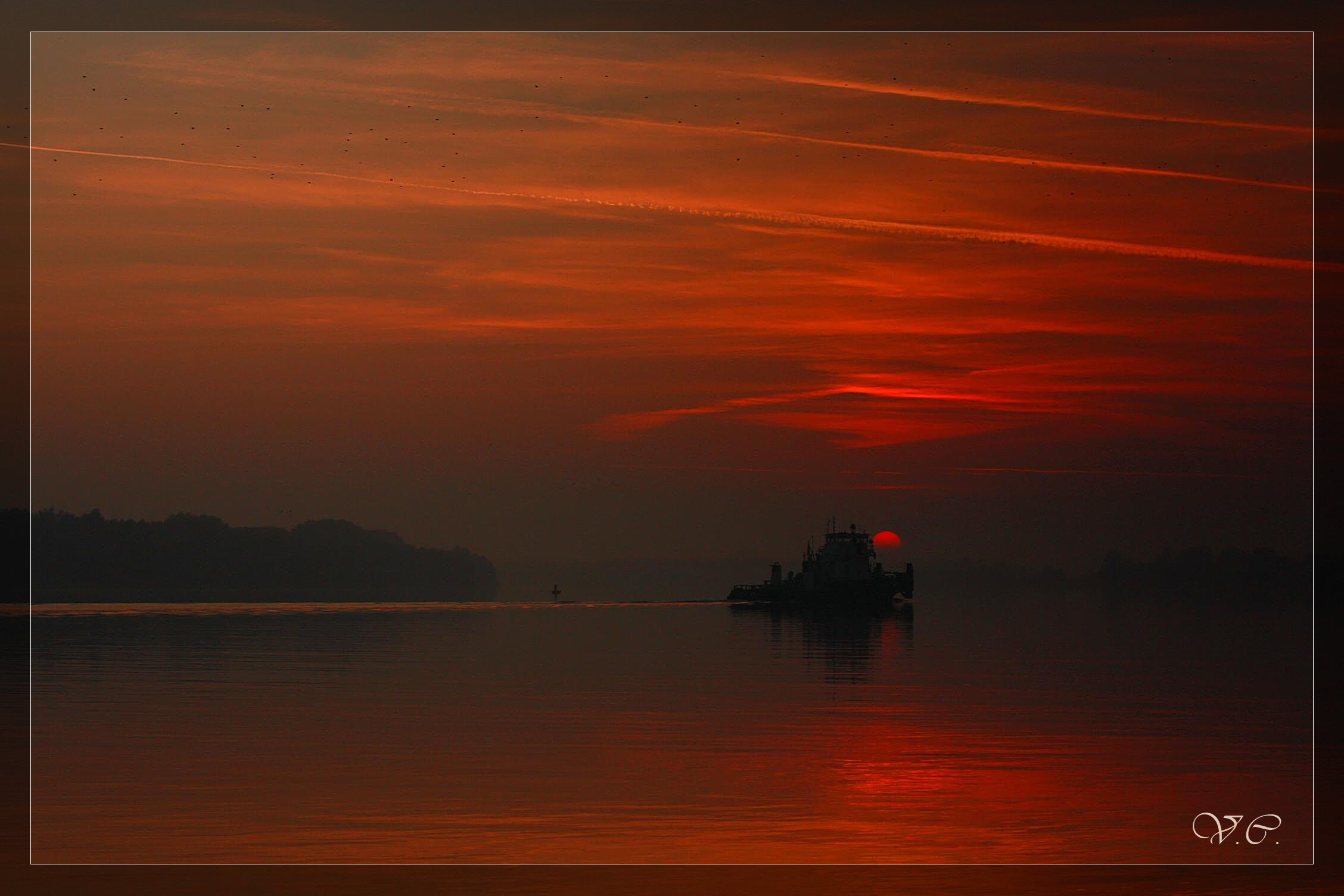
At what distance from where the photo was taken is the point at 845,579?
337 feet

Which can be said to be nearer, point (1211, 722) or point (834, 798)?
point (834, 798)

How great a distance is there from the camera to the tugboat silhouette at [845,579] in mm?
100938

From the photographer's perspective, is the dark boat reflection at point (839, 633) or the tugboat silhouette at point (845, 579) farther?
the tugboat silhouette at point (845, 579)

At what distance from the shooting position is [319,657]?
144 ft

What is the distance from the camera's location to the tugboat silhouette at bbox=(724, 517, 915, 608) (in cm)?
10094

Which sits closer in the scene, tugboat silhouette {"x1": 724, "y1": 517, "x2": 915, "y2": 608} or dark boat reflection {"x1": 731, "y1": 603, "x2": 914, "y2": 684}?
dark boat reflection {"x1": 731, "y1": 603, "x2": 914, "y2": 684}

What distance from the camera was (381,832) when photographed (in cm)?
1545

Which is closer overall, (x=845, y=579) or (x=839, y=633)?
(x=839, y=633)
